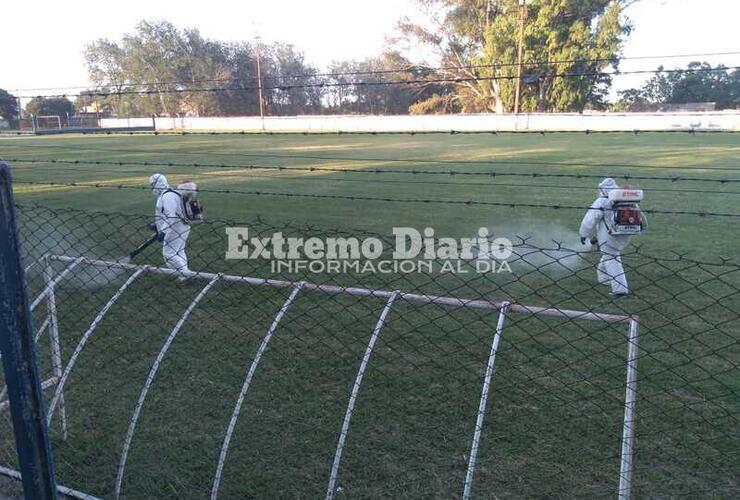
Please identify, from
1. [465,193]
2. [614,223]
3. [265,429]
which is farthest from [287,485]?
[465,193]

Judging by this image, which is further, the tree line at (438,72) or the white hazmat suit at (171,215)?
the tree line at (438,72)

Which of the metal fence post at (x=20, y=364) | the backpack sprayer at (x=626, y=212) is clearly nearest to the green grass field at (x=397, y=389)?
the backpack sprayer at (x=626, y=212)

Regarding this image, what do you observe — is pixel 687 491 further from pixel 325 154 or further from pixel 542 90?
pixel 542 90

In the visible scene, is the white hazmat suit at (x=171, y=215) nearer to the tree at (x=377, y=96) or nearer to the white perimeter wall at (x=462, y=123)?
the white perimeter wall at (x=462, y=123)

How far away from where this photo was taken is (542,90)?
142ft

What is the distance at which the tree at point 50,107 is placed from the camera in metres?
51.4

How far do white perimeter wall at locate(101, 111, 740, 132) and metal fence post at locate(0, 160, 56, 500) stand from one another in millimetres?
29647

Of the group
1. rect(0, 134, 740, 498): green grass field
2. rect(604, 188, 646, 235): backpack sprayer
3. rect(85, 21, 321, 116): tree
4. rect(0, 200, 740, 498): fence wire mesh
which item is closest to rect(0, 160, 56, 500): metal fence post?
rect(0, 200, 740, 498): fence wire mesh

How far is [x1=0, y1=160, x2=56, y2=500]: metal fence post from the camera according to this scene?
6.75 feet

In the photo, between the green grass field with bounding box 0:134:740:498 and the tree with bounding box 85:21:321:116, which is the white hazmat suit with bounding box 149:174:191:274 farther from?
the tree with bounding box 85:21:321:116

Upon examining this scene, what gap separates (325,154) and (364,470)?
21.2 m

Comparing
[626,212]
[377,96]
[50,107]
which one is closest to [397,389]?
[626,212]

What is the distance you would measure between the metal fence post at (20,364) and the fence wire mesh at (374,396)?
0.71 m

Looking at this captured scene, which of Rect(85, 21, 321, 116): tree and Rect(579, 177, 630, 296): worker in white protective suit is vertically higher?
Rect(85, 21, 321, 116): tree
